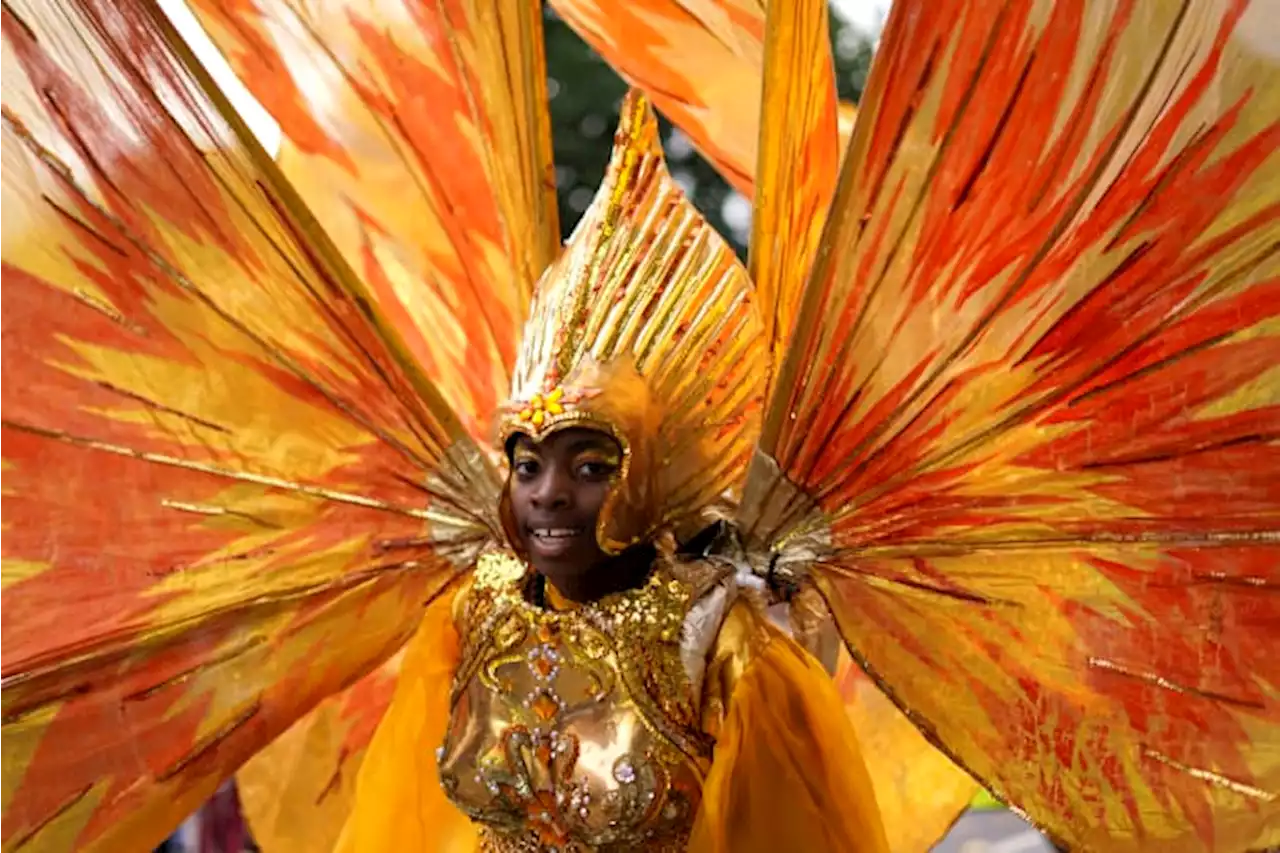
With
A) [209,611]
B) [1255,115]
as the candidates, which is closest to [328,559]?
[209,611]

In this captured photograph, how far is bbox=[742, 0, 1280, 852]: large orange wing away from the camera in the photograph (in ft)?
4.21

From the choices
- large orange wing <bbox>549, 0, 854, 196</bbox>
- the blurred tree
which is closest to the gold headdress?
large orange wing <bbox>549, 0, 854, 196</bbox>

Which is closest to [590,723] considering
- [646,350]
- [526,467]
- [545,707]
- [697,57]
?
[545,707]

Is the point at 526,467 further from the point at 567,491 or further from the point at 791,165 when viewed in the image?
the point at 791,165

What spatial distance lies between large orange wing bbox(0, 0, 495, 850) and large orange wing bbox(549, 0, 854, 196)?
56cm

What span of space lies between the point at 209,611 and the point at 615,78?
2.54 meters

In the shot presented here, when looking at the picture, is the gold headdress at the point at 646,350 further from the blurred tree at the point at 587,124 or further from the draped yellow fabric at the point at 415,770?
the blurred tree at the point at 587,124

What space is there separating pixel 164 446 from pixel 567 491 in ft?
1.61

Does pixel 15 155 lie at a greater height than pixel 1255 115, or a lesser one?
greater

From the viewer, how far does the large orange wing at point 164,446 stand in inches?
62.3

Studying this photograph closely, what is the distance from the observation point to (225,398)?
1711mm

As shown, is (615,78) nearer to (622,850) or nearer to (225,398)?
(225,398)

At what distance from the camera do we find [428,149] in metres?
1.93

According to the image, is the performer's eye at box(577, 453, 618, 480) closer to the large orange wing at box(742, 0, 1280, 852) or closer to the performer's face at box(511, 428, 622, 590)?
the performer's face at box(511, 428, 622, 590)
